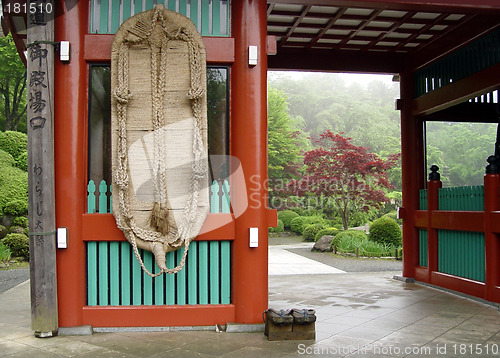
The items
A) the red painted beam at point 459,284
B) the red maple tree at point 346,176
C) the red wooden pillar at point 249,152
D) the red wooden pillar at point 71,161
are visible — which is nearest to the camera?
the red wooden pillar at point 71,161

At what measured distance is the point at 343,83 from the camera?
190 ft

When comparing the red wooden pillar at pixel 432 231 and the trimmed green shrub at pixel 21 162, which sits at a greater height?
the trimmed green shrub at pixel 21 162

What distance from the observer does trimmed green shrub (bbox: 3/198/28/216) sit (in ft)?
45.6

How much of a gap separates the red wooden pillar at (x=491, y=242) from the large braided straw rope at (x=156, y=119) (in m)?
4.24

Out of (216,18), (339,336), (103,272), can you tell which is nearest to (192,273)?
(103,272)

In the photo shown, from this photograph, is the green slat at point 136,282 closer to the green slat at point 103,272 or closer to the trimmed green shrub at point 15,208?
the green slat at point 103,272

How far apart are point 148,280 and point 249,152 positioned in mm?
1867

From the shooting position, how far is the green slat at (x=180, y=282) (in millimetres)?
5914

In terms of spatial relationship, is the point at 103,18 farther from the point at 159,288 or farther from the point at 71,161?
the point at 159,288

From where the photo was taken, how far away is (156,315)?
5.81 metres

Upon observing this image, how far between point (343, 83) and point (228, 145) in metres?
53.8

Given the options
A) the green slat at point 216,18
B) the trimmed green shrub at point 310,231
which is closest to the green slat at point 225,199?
the green slat at point 216,18

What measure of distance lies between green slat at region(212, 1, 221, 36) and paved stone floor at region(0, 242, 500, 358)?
11.4 ft

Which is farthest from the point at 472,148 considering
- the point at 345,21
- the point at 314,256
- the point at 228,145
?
the point at 228,145
